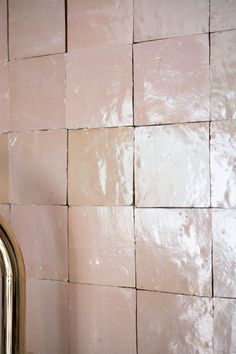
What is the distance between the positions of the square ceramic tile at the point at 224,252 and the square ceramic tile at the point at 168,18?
0.37 m

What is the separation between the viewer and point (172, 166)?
2.80 ft

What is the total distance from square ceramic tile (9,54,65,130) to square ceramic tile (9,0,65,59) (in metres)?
0.02

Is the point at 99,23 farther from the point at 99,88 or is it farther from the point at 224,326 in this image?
the point at 224,326

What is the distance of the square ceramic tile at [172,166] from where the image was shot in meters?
0.83

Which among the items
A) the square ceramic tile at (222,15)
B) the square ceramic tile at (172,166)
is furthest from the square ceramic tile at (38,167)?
the square ceramic tile at (222,15)

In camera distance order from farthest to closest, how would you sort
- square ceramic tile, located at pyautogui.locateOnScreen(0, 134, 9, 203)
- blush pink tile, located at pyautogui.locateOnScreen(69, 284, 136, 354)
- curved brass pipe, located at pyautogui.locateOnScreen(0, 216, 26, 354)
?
1. square ceramic tile, located at pyautogui.locateOnScreen(0, 134, 9, 203)
2. blush pink tile, located at pyautogui.locateOnScreen(69, 284, 136, 354)
3. curved brass pipe, located at pyautogui.locateOnScreen(0, 216, 26, 354)

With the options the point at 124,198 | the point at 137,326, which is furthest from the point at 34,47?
the point at 137,326

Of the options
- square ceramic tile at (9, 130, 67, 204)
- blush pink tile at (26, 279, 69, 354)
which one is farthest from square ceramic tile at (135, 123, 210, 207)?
blush pink tile at (26, 279, 69, 354)

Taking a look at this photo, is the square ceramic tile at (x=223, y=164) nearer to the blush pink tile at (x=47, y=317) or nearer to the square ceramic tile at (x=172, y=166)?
the square ceramic tile at (x=172, y=166)

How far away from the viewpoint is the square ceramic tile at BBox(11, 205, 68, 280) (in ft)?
3.10

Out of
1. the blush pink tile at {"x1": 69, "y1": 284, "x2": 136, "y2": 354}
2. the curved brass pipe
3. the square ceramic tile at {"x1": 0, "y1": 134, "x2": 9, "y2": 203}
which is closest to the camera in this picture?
the curved brass pipe

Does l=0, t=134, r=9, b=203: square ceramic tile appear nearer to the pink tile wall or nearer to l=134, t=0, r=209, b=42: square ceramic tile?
the pink tile wall

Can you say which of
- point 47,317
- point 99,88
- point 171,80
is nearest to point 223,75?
point 171,80

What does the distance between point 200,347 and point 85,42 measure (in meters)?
0.68
